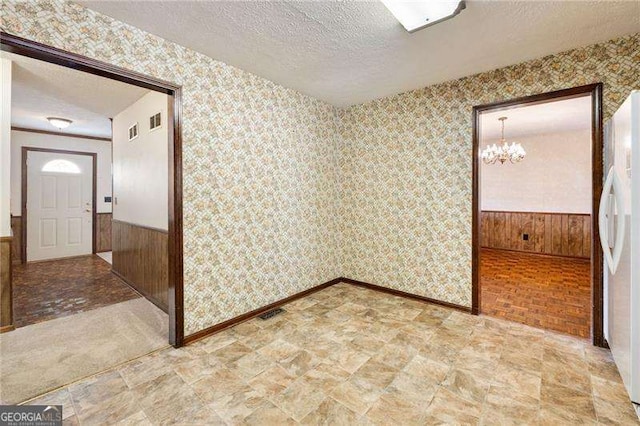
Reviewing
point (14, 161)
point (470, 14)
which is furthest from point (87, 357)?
point (14, 161)

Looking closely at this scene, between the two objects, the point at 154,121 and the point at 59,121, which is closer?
the point at 154,121

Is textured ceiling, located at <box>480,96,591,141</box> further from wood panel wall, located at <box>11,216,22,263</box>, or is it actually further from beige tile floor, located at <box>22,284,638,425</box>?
wood panel wall, located at <box>11,216,22,263</box>

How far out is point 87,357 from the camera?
2.36 metres

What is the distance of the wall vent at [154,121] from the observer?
3.37m

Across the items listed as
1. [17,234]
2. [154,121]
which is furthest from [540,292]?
[17,234]

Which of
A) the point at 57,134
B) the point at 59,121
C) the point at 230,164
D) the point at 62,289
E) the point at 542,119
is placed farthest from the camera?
the point at 57,134

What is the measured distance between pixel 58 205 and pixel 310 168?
5.64m

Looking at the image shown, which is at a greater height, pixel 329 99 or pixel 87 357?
pixel 329 99

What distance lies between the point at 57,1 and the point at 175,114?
0.93 meters

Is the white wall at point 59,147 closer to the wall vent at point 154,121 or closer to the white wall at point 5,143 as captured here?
the white wall at point 5,143

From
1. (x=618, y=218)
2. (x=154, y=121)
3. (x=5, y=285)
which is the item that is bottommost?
(x=5, y=285)

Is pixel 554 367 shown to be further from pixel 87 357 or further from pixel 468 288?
pixel 87 357
